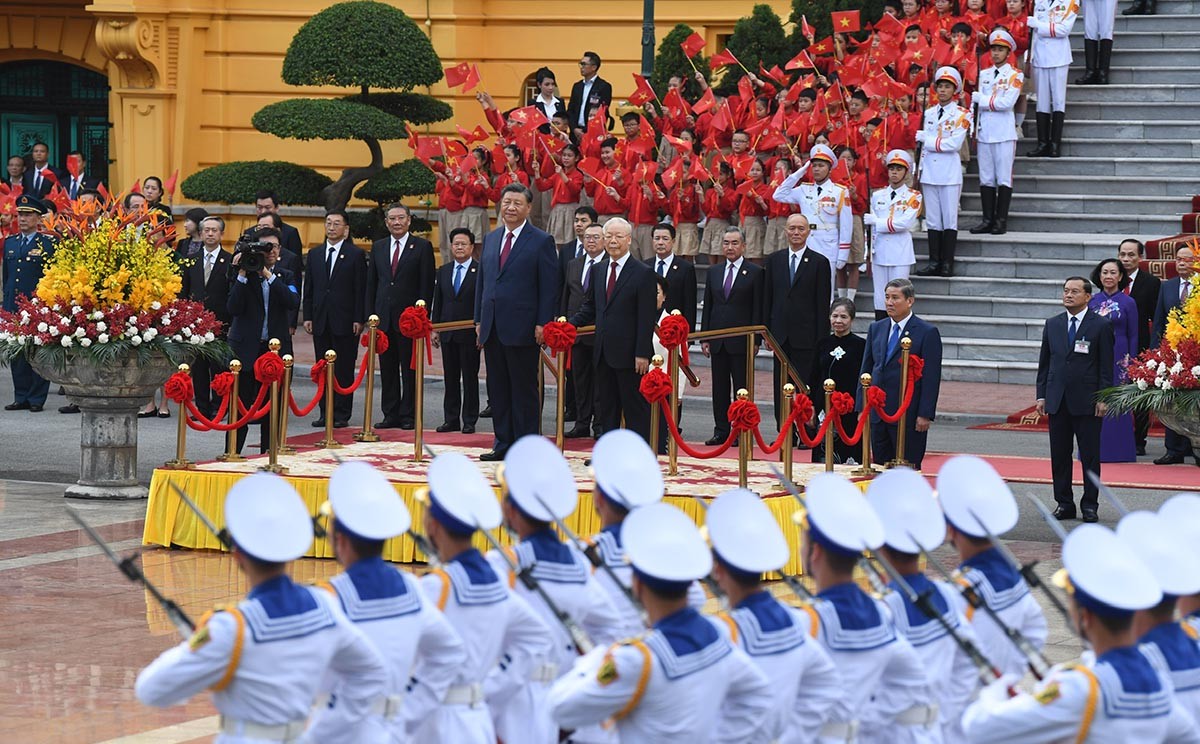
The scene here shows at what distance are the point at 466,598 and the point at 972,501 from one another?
1677 millimetres

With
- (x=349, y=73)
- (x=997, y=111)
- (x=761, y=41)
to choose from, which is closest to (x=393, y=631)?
(x=997, y=111)

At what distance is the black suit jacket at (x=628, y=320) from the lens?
560 inches

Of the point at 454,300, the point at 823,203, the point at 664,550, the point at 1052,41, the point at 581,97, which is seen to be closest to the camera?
the point at 664,550

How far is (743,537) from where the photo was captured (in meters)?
5.93

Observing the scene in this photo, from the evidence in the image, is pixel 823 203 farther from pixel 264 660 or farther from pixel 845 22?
pixel 264 660

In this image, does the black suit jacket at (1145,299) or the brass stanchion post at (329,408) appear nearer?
the brass stanchion post at (329,408)

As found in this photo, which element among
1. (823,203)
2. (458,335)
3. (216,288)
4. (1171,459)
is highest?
(823,203)

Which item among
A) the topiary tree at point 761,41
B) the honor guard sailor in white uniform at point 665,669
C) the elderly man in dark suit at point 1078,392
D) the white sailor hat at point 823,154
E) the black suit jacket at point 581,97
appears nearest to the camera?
the honor guard sailor in white uniform at point 665,669

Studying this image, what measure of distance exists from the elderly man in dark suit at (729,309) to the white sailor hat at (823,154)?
158 inches

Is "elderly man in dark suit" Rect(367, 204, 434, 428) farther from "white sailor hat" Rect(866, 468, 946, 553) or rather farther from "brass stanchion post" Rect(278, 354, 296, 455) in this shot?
"white sailor hat" Rect(866, 468, 946, 553)

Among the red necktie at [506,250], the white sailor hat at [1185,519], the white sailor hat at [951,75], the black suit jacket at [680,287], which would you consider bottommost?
the white sailor hat at [1185,519]

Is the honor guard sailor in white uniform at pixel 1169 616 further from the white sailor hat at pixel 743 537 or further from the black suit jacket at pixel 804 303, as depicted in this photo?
the black suit jacket at pixel 804 303

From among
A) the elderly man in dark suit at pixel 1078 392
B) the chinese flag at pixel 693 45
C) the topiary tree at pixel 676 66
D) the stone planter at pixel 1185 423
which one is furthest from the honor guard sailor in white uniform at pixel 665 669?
the topiary tree at pixel 676 66

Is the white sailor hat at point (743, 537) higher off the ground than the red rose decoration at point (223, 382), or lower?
higher
